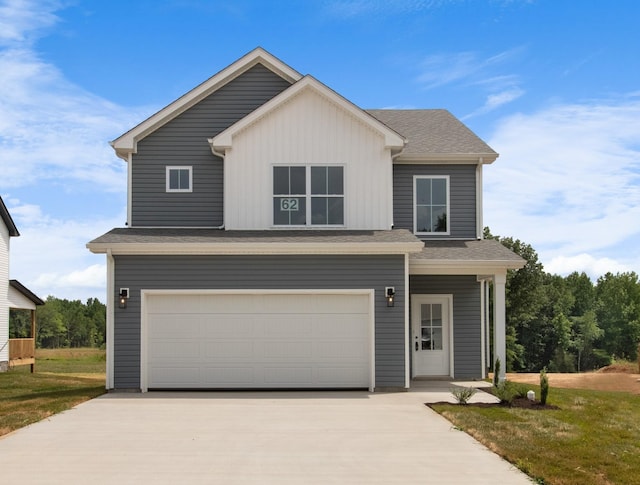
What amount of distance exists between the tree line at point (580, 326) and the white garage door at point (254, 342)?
32.6 metres

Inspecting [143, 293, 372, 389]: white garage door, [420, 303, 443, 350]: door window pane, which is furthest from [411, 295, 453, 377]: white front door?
[143, 293, 372, 389]: white garage door

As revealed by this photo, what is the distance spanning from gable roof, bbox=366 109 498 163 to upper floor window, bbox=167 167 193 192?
18.0 feet

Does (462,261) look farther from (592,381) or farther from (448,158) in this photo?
(592,381)

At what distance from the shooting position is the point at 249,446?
10.8 meters

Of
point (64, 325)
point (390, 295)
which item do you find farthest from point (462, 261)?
point (64, 325)

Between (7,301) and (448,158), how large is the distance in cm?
1903

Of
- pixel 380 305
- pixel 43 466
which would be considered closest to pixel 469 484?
pixel 43 466

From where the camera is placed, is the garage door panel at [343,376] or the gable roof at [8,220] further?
the gable roof at [8,220]

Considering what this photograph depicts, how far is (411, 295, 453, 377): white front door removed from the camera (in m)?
20.9

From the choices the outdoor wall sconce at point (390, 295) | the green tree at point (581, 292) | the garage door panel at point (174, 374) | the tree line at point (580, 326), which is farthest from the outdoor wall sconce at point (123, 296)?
the green tree at point (581, 292)

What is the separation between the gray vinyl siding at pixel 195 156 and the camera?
19.6 m

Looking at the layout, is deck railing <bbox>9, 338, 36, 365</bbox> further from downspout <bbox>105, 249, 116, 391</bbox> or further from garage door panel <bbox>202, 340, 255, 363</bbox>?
garage door panel <bbox>202, 340, 255, 363</bbox>

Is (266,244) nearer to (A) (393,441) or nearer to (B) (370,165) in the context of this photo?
(B) (370,165)

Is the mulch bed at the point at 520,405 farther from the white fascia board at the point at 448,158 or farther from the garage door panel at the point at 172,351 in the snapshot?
the white fascia board at the point at 448,158
